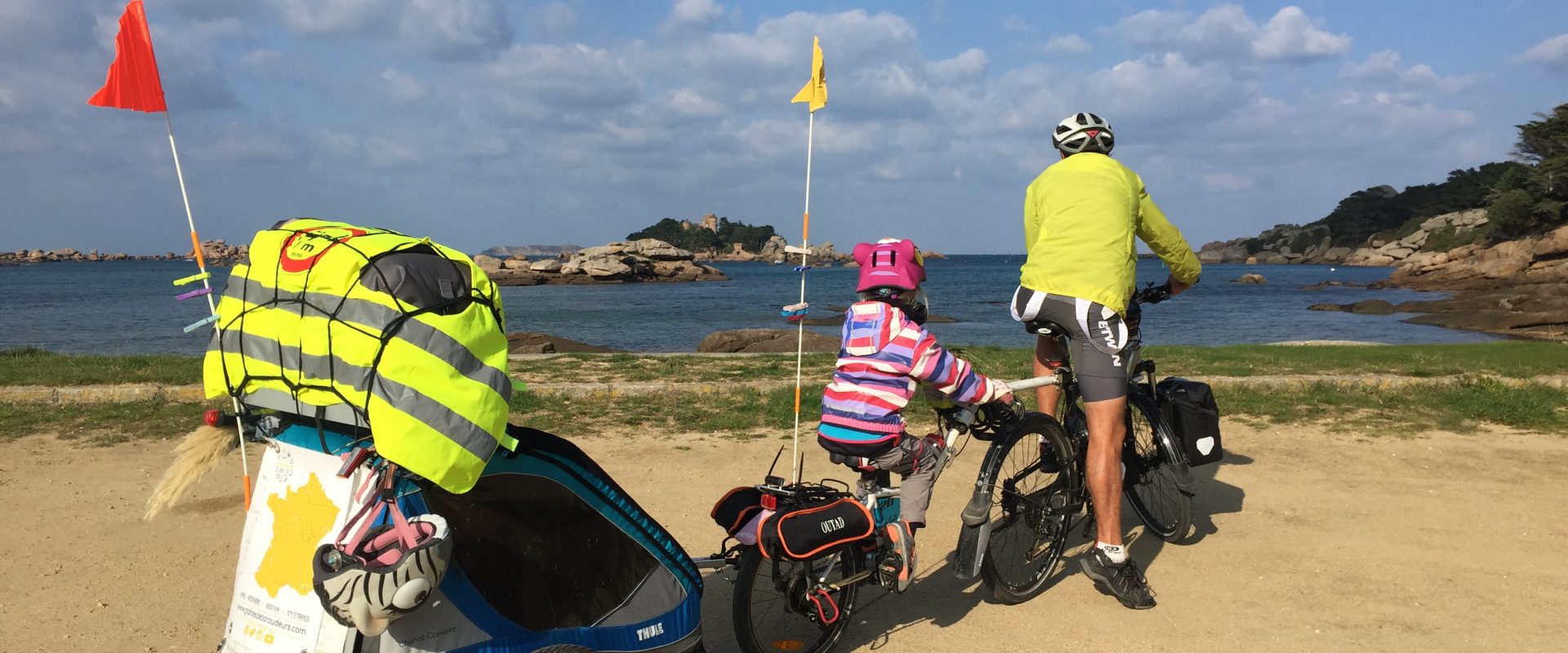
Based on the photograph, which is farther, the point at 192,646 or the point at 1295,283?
the point at 1295,283

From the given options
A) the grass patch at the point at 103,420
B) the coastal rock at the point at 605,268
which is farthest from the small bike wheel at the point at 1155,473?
the coastal rock at the point at 605,268

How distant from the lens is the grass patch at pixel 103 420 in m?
8.16

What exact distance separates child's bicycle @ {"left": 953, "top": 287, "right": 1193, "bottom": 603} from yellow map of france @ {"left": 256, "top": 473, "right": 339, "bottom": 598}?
2.61 meters

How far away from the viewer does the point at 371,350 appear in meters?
2.46

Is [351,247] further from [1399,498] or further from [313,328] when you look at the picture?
[1399,498]

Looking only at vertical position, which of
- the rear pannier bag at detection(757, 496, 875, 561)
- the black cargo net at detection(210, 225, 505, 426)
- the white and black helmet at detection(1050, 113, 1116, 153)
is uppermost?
the white and black helmet at detection(1050, 113, 1116, 153)

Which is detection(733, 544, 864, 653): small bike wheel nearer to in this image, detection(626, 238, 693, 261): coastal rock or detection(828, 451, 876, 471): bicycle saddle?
detection(828, 451, 876, 471): bicycle saddle

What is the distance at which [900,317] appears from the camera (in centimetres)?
397

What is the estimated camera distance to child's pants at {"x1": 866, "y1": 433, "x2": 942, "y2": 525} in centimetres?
405

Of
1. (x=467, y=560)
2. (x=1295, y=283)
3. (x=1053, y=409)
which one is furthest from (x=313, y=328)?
(x=1295, y=283)

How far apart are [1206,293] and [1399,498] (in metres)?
68.8

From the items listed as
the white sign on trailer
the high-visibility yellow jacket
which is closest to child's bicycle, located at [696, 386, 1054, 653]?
the high-visibility yellow jacket

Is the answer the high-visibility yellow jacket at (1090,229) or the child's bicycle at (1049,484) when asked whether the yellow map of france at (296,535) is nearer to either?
the child's bicycle at (1049,484)

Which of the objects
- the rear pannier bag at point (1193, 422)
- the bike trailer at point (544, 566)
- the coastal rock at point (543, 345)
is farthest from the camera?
the coastal rock at point (543, 345)
